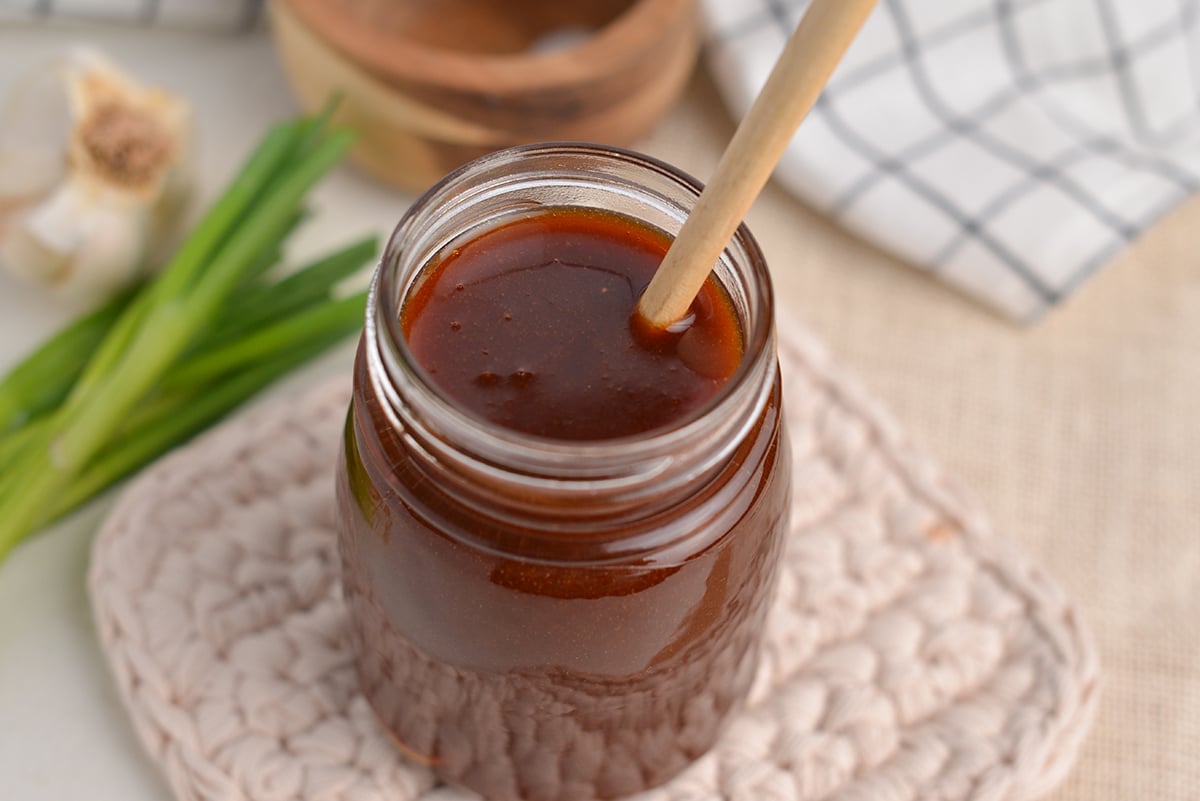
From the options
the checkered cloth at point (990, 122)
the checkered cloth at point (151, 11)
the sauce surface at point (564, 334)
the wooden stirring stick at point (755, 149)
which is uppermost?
the wooden stirring stick at point (755, 149)

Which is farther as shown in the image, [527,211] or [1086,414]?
[1086,414]

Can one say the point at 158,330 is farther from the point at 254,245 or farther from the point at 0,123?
the point at 0,123

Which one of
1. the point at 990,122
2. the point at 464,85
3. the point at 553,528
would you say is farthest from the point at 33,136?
the point at 990,122

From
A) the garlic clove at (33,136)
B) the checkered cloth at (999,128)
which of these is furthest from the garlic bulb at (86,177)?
the checkered cloth at (999,128)

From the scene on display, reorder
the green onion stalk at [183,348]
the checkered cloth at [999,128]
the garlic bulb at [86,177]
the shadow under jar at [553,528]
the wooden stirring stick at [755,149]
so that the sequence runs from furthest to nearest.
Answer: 1. the checkered cloth at [999,128]
2. the garlic bulb at [86,177]
3. the green onion stalk at [183,348]
4. the shadow under jar at [553,528]
5. the wooden stirring stick at [755,149]

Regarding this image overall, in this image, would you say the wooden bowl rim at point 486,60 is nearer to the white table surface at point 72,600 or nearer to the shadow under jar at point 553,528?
the white table surface at point 72,600

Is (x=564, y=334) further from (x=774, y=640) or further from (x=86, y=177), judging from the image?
(x=86, y=177)

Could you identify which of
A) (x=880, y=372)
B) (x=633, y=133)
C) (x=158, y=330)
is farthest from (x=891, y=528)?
(x=158, y=330)
